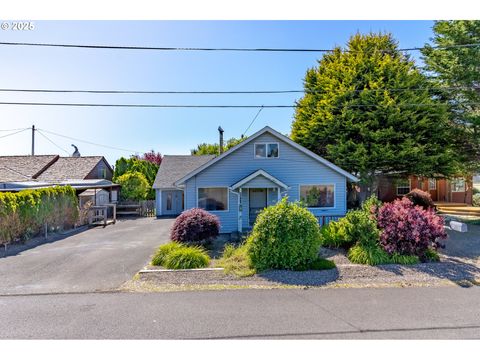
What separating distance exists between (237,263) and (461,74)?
52.3ft

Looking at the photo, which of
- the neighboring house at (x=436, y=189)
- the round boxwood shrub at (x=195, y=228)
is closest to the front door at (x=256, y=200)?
the round boxwood shrub at (x=195, y=228)

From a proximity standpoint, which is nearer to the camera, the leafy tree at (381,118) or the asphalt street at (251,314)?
the asphalt street at (251,314)

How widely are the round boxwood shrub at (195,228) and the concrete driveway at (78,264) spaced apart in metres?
1.28

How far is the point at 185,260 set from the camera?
7.76 meters

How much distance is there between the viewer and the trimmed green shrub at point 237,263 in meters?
7.21

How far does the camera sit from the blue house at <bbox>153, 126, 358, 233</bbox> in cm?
1350

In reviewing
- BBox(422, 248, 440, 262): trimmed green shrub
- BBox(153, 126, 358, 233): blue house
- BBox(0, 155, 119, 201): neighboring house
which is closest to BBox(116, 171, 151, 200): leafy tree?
BBox(0, 155, 119, 201): neighboring house

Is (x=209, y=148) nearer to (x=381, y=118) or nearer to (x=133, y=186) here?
(x=133, y=186)

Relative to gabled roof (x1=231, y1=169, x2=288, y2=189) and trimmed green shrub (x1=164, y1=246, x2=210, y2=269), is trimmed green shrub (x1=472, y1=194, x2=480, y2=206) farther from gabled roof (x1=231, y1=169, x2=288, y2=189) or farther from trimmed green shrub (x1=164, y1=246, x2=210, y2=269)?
trimmed green shrub (x1=164, y1=246, x2=210, y2=269)

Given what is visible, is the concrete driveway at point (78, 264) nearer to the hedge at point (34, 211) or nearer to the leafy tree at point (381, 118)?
the hedge at point (34, 211)

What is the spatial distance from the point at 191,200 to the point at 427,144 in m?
13.6

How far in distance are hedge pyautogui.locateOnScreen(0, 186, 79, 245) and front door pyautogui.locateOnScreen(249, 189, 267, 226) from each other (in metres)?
10.2

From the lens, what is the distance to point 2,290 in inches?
250

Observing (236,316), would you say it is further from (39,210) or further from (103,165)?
(103,165)
